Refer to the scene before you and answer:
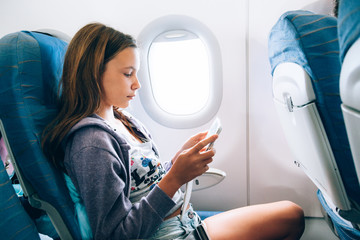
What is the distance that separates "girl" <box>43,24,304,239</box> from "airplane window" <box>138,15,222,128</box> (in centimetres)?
55

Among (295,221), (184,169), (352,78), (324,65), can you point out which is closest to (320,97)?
(324,65)

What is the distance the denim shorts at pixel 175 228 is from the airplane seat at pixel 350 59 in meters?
0.76

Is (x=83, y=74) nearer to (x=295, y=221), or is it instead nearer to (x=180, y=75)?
(x=180, y=75)

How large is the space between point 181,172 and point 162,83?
3.34 feet

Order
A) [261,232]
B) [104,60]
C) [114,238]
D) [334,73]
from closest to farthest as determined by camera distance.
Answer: [334,73]
[114,238]
[104,60]
[261,232]

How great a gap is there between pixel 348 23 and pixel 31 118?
94 cm

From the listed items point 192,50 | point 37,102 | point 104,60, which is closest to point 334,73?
point 104,60

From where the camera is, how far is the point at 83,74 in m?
1.00

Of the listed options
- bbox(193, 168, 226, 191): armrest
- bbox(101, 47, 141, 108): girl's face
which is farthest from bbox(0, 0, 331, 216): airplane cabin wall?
bbox(101, 47, 141, 108): girl's face

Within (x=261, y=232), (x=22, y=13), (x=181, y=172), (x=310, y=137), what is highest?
(x=22, y=13)

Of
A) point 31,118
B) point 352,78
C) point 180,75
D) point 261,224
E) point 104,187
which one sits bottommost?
point 261,224

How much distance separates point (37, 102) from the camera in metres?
0.91

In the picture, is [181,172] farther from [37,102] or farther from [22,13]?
[22,13]

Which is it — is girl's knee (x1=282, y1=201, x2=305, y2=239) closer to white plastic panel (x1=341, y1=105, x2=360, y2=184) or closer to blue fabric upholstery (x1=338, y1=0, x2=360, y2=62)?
white plastic panel (x1=341, y1=105, x2=360, y2=184)
